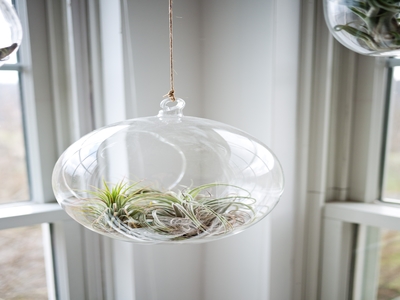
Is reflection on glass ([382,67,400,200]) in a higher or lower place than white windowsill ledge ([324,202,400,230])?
higher

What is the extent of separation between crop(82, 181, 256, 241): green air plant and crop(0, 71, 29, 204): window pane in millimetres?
662

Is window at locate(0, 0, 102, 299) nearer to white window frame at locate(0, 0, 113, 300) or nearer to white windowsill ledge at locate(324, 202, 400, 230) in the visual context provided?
white window frame at locate(0, 0, 113, 300)

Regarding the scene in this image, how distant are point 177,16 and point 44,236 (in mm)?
823

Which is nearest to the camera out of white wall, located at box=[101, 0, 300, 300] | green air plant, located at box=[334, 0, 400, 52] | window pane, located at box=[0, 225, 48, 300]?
green air plant, located at box=[334, 0, 400, 52]

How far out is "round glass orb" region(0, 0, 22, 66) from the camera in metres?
0.55

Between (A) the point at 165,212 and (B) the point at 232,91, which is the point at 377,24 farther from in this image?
(B) the point at 232,91

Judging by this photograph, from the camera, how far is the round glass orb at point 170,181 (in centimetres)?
55

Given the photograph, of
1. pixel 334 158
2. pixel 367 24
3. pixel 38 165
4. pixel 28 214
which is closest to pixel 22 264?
pixel 28 214

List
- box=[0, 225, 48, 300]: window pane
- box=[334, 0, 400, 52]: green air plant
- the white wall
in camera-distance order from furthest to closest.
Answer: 1. box=[0, 225, 48, 300]: window pane
2. the white wall
3. box=[334, 0, 400, 52]: green air plant

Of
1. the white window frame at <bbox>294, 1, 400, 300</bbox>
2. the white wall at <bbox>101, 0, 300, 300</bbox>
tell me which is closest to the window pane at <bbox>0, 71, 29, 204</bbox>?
the white wall at <bbox>101, 0, 300, 300</bbox>

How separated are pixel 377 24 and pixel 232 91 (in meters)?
0.65

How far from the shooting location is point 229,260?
122 centimetres

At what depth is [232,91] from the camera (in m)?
1.13

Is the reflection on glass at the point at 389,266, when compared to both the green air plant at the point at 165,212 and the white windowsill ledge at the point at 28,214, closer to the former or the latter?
the green air plant at the point at 165,212
